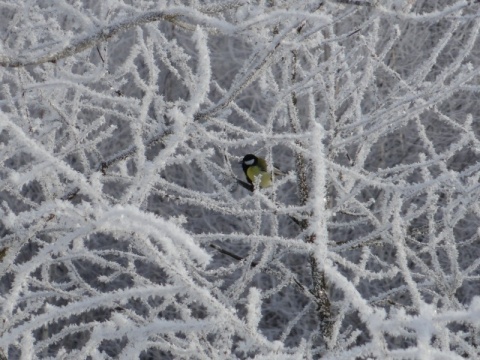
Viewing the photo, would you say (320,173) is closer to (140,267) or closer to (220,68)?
(140,267)

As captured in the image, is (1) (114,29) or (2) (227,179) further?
(2) (227,179)

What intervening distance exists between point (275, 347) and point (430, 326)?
1.50ft

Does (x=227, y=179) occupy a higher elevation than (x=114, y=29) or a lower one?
higher

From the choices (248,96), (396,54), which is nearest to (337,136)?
(248,96)

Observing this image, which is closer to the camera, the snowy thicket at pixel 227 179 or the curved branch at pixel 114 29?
the snowy thicket at pixel 227 179

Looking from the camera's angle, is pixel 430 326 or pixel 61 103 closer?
pixel 430 326

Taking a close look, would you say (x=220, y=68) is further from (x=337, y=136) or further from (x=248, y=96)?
(x=337, y=136)

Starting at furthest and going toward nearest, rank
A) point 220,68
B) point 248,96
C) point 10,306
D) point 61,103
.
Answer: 1. point 220,68
2. point 248,96
3. point 61,103
4. point 10,306

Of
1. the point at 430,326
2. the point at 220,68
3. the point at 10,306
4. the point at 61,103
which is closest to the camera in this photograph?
the point at 430,326

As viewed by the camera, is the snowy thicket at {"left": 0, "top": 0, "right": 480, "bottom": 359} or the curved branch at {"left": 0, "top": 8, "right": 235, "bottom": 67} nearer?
the snowy thicket at {"left": 0, "top": 0, "right": 480, "bottom": 359}

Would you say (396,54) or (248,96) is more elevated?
(396,54)

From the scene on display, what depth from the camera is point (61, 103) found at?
139 inches

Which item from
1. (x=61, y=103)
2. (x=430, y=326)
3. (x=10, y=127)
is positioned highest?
(x=61, y=103)

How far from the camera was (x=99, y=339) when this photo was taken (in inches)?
48.1
